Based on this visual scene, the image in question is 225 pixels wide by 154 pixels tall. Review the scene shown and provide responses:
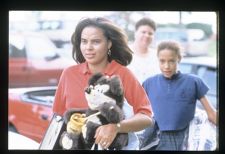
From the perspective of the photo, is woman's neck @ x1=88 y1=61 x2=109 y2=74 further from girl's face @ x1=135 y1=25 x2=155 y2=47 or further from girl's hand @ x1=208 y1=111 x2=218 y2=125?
girl's hand @ x1=208 y1=111 x2=218 y2=125

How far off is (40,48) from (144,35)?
80 centimetres

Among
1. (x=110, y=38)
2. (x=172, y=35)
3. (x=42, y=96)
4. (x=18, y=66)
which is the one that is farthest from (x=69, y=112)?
(x=172, y=35)

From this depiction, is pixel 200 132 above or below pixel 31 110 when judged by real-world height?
below

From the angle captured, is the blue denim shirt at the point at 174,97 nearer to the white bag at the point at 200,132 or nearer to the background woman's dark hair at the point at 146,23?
the white bag at the point at 200,132

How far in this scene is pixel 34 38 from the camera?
3.94 meters

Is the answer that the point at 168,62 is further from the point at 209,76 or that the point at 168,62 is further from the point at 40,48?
the point at 40,48

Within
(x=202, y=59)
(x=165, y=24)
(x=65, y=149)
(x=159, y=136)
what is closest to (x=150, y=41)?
(x=165, y=24)

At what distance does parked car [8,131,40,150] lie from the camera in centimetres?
397

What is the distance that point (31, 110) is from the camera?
3965mm

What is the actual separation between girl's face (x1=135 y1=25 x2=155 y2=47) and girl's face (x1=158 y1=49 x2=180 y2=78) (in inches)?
5.0

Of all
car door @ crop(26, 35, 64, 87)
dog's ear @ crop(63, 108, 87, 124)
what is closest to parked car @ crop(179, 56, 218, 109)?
dog's ear @ crop(63, 108, 87, 124)

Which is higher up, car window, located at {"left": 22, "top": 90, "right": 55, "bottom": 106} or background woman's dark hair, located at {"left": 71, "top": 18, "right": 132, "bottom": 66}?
background woman's dark hair, located at {"left": 71, "top": 18, "right": 132, "bottom": 66}

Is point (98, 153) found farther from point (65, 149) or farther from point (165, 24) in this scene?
point (165, 24)
